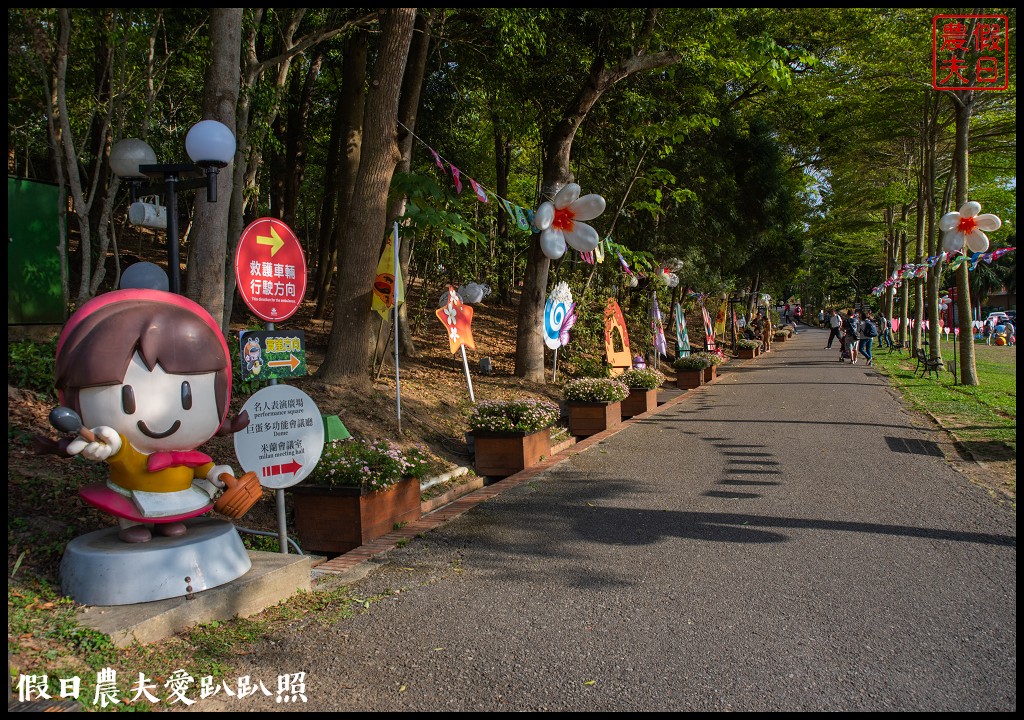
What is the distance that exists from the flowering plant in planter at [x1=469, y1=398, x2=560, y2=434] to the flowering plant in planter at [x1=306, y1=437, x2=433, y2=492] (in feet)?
8.25

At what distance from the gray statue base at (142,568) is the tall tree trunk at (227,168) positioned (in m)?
3.20

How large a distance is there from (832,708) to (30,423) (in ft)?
22.4

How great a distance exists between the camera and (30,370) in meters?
7.70

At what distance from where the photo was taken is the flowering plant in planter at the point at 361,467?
6.40 meters

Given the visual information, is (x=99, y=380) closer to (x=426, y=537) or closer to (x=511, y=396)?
(x=426, y=537)

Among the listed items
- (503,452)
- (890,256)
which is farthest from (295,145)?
(890,256)

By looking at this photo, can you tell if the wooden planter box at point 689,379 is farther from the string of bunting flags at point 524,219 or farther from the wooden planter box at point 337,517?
the wooden planter box at point 337,517

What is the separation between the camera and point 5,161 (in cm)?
479

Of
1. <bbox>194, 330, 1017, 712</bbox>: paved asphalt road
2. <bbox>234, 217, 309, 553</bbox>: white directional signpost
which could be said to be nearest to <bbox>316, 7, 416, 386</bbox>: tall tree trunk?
<bbox>194, 330, 1017, 712</bbox>: paved asphalt road

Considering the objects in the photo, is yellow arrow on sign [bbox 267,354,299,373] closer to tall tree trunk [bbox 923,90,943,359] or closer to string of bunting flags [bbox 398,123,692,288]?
string of bunting flags [bbox 398,123,692,288]

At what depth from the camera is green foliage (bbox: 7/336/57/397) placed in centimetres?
762

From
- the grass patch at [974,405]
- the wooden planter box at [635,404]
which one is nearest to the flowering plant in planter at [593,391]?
the wooden planter box at [635,404]

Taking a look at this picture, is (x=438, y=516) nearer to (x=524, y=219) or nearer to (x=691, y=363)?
(x=524, y=219)

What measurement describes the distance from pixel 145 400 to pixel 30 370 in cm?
432
